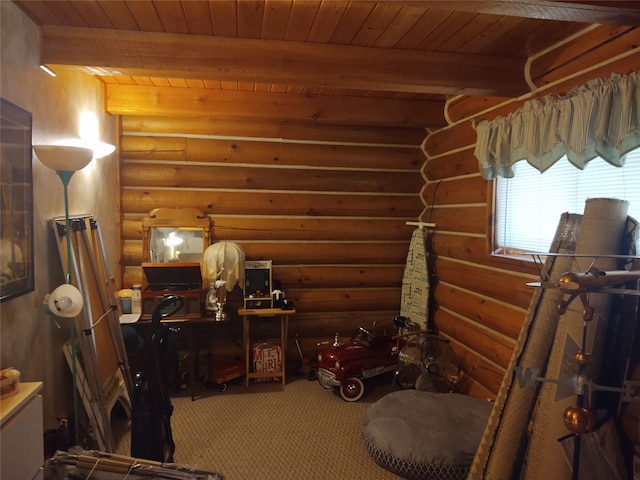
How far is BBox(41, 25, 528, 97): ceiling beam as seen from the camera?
2492 millimetres

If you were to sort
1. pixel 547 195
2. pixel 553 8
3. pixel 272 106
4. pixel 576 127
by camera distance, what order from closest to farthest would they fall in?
pixel 553 8
pixel 576 127
pixel 547 195
pixel 272 106

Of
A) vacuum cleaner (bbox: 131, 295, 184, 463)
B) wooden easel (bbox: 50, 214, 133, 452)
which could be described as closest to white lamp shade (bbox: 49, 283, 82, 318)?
wooden easel (bbox: 50, 214, 133, 452)

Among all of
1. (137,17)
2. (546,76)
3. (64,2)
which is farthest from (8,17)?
(546,76)

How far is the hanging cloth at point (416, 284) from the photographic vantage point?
4.06 meters

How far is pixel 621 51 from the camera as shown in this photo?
2.14m

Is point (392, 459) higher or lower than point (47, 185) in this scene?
lower

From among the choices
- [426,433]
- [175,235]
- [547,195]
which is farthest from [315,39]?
[426,433]

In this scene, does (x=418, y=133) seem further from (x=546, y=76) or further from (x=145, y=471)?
(x=145, y=471)

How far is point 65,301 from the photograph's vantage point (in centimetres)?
232

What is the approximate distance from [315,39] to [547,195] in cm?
181

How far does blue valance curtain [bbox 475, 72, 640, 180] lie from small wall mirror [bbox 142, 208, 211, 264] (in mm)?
2662

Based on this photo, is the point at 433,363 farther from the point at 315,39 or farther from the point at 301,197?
the point at 315,39

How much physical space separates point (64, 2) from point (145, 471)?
235 centimetres

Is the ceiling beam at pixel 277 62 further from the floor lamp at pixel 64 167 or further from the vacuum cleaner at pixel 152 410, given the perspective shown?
the vacuum cleaner at pixel 152 410
